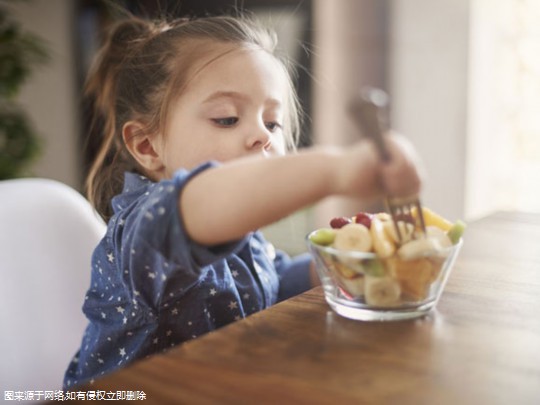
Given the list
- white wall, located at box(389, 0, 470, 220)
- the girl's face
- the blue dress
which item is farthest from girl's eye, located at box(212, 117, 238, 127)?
white wall, located at box(389, 0, 470, 220)

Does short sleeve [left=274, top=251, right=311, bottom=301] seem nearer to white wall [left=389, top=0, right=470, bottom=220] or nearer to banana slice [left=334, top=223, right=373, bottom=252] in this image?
banana slice [left=334, top=223, right=373, bottom=252]

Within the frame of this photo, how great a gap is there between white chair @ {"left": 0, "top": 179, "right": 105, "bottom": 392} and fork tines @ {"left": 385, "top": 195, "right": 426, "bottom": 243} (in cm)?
67

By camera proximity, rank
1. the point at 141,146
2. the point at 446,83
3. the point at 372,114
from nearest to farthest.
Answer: the point at 372,114 < the point at 141,146 < the point at 446,83

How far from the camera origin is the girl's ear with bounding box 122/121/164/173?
1.06m

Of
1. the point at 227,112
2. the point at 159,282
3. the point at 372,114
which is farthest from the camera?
the point at 227,112

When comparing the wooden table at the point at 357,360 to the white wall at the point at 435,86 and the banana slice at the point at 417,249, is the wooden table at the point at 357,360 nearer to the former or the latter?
the banana slice at the point at 417,249

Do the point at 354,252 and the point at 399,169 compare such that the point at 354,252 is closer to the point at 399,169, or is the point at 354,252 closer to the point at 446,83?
the point at 399,169

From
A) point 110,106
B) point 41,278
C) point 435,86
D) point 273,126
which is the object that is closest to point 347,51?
point 435,86

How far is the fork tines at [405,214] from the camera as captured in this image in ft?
2.08

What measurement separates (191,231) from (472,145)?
2396 millimetres

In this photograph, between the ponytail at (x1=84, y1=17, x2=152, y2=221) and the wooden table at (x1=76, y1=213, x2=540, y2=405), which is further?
the ponytail at (x1=84, y1=17, x2=152, y2=221)

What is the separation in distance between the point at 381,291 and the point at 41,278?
663 millimetres

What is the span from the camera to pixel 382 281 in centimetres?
64

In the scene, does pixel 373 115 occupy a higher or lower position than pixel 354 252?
higher
